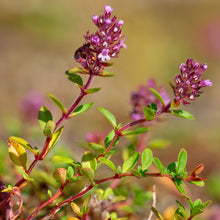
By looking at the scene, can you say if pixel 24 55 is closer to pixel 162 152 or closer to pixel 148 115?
pixel 162 152

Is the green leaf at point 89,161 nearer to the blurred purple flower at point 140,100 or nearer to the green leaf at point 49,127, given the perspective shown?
the green leaf at point 49,127

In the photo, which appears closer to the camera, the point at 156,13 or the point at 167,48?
the point at 167,48

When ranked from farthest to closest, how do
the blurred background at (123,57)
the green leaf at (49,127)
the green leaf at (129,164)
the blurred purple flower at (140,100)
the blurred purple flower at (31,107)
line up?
the blurred background at (123,57)
the blurred purple flower at (31,107)
the blurred purple flower at (140,100)
the green leaf at (129,164)
the green leaf at (49,127)

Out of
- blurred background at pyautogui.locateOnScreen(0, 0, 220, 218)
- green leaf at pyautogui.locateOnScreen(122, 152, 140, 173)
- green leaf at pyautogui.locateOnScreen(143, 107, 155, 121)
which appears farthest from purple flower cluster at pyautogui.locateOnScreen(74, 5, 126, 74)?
blurred background at pyautogui.locateOnScreen(0, 0, 220, 218)

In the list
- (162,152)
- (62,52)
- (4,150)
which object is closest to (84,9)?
(62,52)

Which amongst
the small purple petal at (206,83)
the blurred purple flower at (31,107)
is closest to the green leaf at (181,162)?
the small purple petal at (206,83)
